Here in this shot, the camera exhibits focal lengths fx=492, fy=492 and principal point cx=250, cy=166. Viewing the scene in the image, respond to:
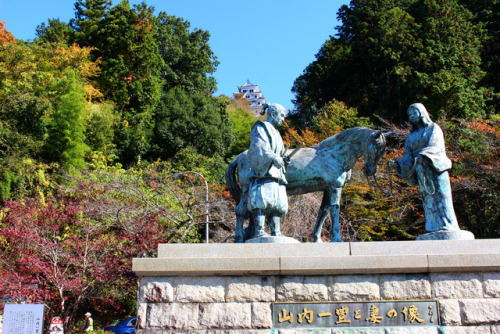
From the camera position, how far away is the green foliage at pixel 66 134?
66.5 ft

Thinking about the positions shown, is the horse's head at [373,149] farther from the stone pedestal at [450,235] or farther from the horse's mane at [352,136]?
the stone pedestal at [450,235]

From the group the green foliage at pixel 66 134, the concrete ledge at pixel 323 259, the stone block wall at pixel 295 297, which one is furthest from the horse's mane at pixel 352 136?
the green foliage at pixel 66 134

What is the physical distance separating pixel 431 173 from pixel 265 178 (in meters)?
2.45

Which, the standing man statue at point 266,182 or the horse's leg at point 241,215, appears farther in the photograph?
the horse's leg at point 241,215

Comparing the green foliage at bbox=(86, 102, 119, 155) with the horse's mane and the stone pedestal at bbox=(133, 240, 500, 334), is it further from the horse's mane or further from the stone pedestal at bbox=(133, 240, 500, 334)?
the stone pedestal at bbox=(133, 240, 500, 334)

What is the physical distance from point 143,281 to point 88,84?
2310cm

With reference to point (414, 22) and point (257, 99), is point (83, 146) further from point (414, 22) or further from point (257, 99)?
point (257, 99)

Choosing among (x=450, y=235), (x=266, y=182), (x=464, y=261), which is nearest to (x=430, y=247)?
(x=464, y=261)

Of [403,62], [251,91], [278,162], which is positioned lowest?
[278,162]

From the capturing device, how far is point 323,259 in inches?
237

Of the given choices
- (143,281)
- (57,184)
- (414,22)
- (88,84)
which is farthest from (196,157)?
(143,281)

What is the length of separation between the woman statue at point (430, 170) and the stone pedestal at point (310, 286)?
34.1 inches

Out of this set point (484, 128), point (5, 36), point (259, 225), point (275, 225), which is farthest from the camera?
point (5, 36)

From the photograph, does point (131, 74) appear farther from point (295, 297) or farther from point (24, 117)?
point (295, 297)
